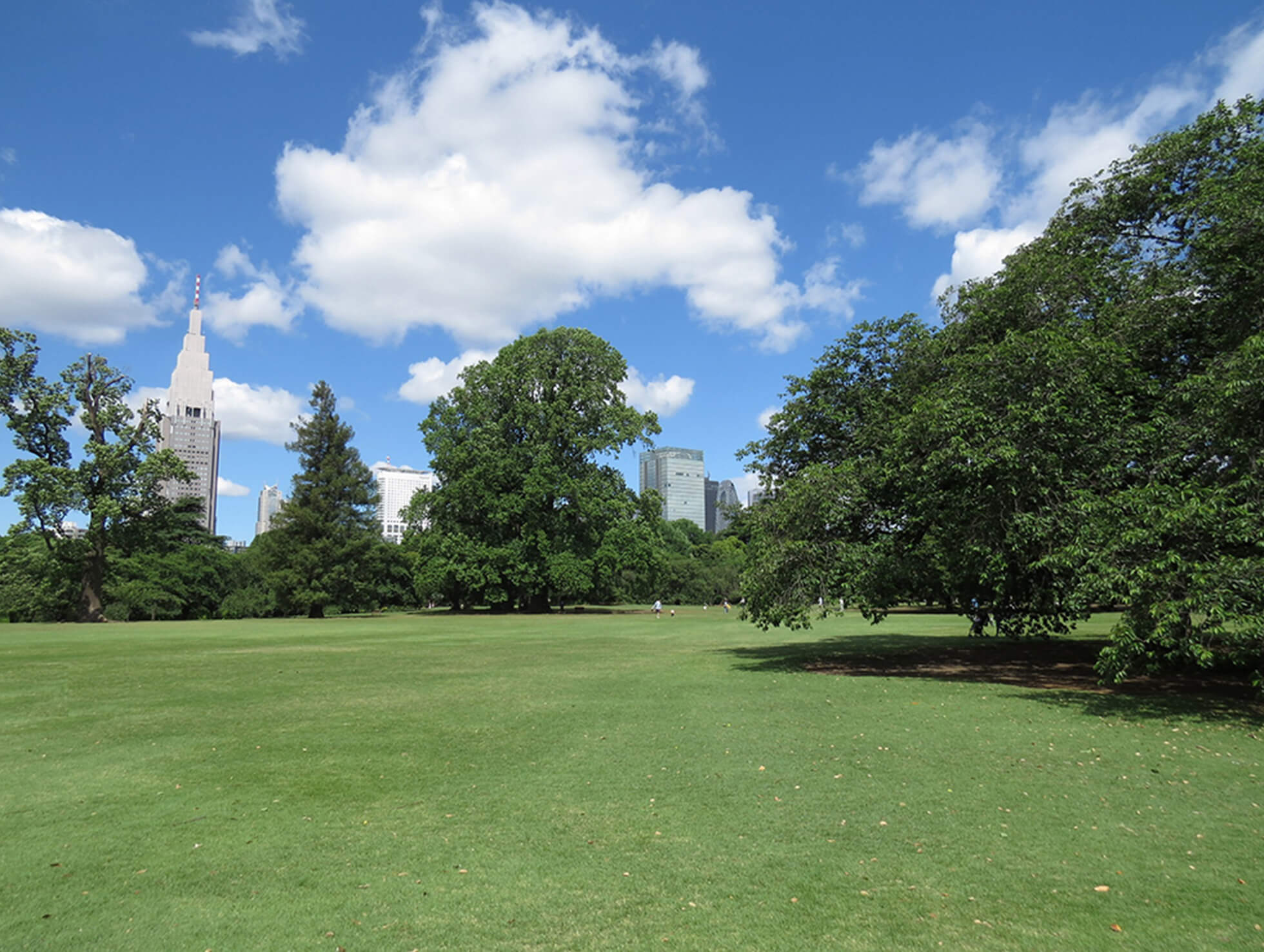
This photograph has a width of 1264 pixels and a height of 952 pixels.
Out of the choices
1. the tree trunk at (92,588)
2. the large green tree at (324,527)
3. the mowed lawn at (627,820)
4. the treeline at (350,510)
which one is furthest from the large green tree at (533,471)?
the mowed lawn at (627,820)

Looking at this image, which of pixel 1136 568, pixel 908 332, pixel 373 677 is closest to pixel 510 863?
pixel 1136 568

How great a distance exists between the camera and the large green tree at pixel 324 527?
56.2 m

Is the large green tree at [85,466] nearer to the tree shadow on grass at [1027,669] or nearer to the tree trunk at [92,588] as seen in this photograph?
the tree trunk at [92,588]

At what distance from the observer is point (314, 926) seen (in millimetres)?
4758

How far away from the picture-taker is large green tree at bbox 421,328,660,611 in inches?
1969

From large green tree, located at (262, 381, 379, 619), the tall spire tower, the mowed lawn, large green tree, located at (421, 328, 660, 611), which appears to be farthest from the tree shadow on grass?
the tall spire tower

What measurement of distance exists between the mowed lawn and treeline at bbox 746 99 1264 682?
2188mm

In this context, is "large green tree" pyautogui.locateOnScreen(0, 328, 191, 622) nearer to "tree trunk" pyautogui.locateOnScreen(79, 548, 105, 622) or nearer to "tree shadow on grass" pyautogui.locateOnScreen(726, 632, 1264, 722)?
"tree trunk" pyautogui.locateOnScreen(79, 548, 105, 622)

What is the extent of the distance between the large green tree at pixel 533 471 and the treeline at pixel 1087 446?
104ft

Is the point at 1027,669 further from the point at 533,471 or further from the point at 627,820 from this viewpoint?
the point at 533,471

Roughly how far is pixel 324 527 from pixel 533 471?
63.4 feet

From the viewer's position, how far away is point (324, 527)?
57.7 m

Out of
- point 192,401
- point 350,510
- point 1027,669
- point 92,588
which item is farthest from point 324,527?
point 192,401

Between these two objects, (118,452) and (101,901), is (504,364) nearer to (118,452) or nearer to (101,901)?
(118,452)
